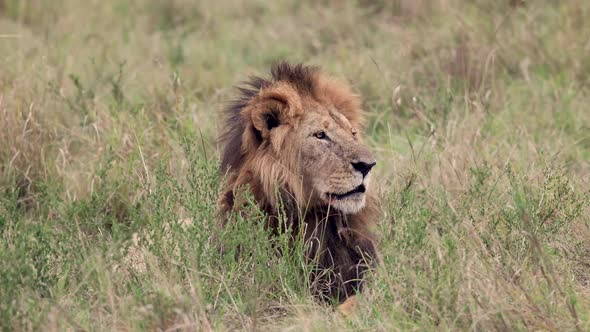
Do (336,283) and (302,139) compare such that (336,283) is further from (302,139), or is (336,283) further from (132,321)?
(132,321)

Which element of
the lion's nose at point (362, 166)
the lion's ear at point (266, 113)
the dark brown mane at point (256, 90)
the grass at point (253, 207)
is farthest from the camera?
the dark brown mane at point (256, 90)

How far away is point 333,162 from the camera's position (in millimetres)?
3947

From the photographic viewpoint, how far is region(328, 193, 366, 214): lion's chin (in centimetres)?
392

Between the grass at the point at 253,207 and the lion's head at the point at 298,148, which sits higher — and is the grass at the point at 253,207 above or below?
below

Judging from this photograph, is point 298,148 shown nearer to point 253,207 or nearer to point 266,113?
point 266,113

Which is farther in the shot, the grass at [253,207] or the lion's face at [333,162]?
the lion's face at [333,162]

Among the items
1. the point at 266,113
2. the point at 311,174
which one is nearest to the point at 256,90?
the point at 266,113

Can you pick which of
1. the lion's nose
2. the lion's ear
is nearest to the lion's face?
the lion's nose

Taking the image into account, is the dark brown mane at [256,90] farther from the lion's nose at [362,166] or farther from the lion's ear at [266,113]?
the lion's nose at [362,166]

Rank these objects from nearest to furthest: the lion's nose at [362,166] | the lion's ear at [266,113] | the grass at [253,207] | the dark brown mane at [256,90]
→ the grass at [253,207] < the lion's nose at [362,166] < the lion's ear at [266,113] < the dark brown mane at [256,90]

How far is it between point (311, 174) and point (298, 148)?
0.41ft

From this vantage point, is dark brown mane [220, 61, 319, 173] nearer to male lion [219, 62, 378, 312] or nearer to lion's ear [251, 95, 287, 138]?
male lion [219, 62, 378, 312]

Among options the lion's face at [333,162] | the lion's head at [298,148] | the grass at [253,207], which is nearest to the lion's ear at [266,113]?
the lion's head at [298,148]

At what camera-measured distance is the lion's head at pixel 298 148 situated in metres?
3.92
